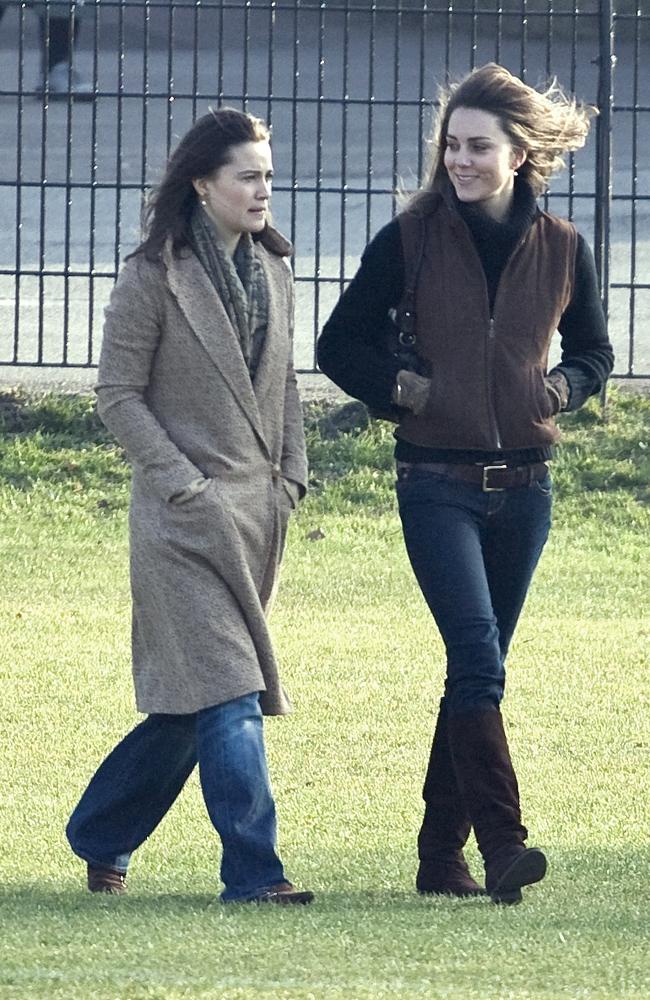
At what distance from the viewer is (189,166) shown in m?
4.48

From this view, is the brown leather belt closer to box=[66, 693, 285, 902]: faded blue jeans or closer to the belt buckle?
the belt buckle

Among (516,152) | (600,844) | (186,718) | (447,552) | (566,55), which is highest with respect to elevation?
(566,55)

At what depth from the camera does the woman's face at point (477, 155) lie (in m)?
4.51

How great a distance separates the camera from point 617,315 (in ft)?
43.3

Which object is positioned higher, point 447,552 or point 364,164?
point 364,164

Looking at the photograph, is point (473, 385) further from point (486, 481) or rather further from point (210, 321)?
point (210, 321)

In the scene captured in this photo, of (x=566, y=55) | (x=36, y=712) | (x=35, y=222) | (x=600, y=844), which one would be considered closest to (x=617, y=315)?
(x=35, y=222)

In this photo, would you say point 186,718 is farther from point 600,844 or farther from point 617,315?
point 617,315

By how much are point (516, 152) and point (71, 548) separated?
4987mm

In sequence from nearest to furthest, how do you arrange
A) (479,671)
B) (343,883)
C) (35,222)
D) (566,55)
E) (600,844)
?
(479,671) < (343,883) < (600,844) < (35,222) < (566,55)

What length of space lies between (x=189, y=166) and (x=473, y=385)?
766mm

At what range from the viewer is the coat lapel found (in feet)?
14.5

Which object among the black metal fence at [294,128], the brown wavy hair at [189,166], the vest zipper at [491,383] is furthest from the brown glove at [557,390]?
the black metal fence at [294,128]

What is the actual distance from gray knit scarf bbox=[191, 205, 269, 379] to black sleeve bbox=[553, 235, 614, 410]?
0.69m
